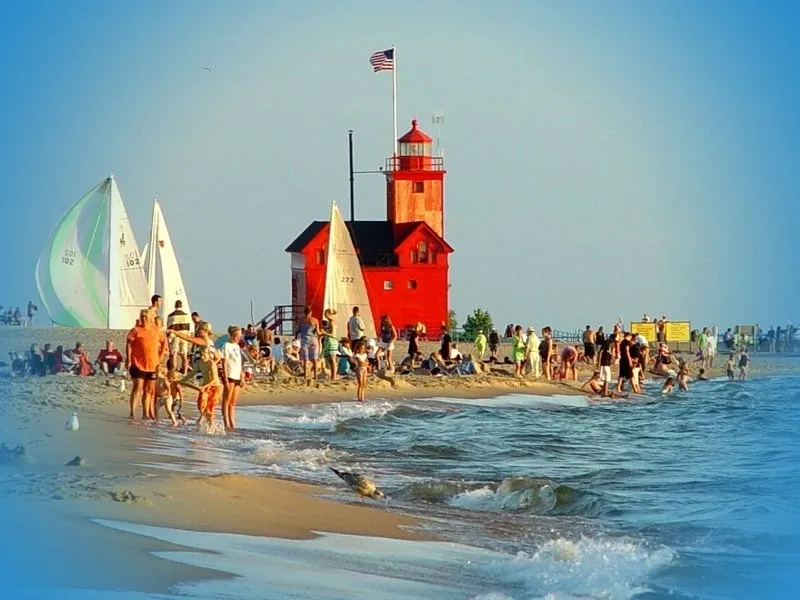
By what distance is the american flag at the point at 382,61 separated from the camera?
51.9 meters

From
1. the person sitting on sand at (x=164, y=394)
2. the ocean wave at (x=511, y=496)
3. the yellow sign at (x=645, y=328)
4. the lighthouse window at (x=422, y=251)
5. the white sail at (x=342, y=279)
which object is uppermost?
the lighthouse window at (x=422, y=251)

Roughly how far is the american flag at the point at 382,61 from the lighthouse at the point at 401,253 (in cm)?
398

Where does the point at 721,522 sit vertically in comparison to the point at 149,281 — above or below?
below

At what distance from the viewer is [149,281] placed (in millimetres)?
38875

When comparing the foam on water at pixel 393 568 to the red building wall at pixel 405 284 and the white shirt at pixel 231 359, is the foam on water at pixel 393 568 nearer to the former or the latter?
the white shirt at pixel 231 359

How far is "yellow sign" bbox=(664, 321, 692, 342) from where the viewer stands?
5650cm

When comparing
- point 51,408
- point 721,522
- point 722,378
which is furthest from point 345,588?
point 722,378

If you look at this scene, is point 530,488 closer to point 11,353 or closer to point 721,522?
point 721,522

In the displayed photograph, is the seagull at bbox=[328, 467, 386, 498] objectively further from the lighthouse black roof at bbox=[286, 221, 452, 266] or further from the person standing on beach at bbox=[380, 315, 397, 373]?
the lighthouse black roof at bbox=[286, 221, 452, 266]

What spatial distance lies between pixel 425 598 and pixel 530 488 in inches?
214

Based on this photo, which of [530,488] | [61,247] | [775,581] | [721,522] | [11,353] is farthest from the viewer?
[61,247]

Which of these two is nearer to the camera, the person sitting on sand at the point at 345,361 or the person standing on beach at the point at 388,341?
the person sitting on sand at the point at 345,361

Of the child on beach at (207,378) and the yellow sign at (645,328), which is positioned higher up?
the yellow sign at (645,328)

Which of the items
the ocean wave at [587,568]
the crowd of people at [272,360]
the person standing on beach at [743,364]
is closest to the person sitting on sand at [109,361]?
A: the crowd of people at [272,360]
